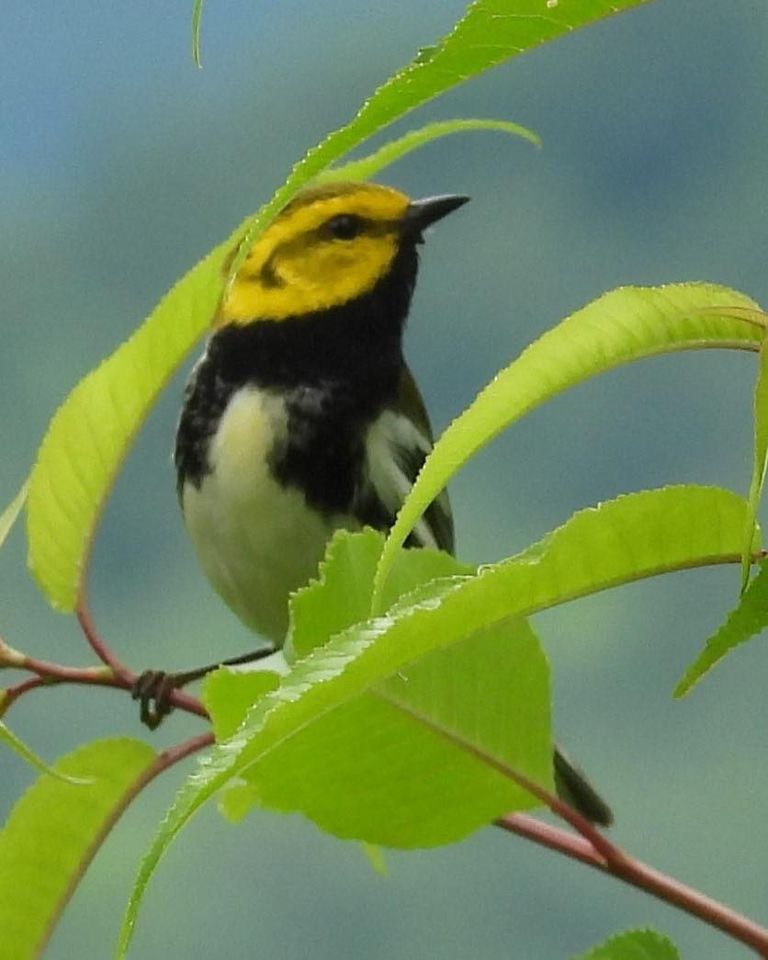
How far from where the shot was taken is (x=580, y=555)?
190 millimetres

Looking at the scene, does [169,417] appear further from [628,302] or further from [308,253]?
[628,302]

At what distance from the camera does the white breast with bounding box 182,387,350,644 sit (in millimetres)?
686

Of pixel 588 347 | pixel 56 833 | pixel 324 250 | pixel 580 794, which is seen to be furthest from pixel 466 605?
pixel 324 250

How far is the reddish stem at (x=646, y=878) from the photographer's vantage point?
191 millimetres

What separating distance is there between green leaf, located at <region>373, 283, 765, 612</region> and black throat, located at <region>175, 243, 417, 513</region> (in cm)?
50

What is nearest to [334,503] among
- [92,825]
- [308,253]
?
[308,253]

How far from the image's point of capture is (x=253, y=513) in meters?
0.69

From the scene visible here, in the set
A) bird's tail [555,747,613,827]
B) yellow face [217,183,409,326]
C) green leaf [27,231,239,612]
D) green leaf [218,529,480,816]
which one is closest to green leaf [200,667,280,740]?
green leaf [218,529,480,816]

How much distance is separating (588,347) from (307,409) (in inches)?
20.8

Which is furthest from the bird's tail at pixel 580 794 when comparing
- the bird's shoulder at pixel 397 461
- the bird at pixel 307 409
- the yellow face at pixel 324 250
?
the yellow face at pixel 324 250

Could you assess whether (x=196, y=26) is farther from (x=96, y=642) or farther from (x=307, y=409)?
(x=307, y=409)

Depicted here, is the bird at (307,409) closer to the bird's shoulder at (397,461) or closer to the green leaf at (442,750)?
the bird's shoulder at (397,461)

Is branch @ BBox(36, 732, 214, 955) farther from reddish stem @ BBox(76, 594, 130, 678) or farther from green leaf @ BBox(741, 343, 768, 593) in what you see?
green leaf @ BBox(741, 343, 768, 593)

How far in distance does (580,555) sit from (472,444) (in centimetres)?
3
